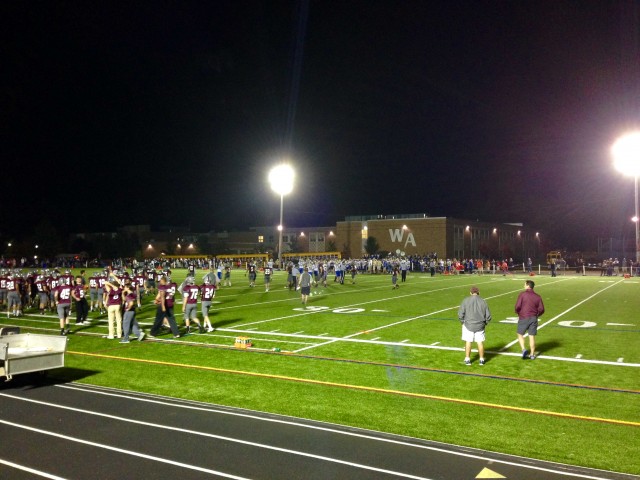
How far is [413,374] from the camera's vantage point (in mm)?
11188

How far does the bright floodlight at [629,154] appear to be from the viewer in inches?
1747

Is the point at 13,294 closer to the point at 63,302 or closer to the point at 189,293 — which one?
the point at 63,302

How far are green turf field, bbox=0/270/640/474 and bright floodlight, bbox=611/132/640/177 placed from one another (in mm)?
29469

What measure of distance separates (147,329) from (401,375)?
33.7 feet

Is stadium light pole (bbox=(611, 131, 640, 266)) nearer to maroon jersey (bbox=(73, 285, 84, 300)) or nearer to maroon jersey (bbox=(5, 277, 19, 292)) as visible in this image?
maroon jersey (bbox=(73, 285, 84, 300))

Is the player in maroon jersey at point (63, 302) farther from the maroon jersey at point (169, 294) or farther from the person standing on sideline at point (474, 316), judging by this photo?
the person standing on sideline at point (474, 316)

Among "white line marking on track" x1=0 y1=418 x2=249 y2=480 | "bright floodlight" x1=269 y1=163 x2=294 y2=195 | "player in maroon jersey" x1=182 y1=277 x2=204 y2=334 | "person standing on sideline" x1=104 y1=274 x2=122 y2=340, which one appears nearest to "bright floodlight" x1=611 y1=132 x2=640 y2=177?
"bright floodlight" x1=269 y1=163 x2=294 y2=195

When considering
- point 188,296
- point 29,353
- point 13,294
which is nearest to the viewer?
point 29,353

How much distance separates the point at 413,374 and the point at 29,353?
7924 mm

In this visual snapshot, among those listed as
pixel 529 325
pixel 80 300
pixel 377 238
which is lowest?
pixel 529 325

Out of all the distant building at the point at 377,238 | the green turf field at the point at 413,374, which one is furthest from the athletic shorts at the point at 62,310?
the distant building at the point at 377,238

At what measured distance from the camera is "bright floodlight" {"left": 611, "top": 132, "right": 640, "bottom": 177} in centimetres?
4438

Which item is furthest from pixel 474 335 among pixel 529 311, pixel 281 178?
pixel 281 178

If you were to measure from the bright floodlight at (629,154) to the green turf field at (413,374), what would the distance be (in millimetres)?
29469
